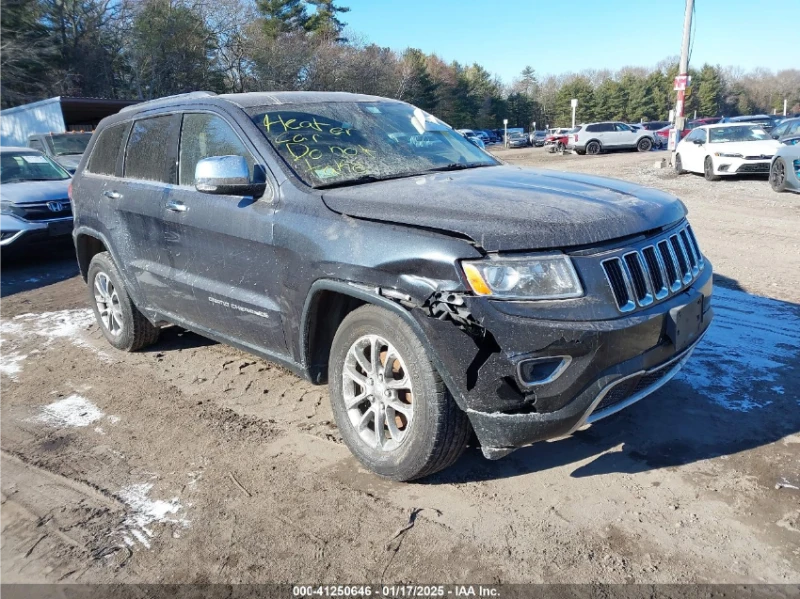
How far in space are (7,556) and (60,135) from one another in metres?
14.0

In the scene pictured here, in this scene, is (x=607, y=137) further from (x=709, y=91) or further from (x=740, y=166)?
(x=709, y=91)

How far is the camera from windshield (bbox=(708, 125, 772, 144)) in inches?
619

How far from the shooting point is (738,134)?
634 inches

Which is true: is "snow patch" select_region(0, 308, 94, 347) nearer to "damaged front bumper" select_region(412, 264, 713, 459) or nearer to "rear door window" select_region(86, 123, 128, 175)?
"rear door window" select_region(86, 123, 128, 175)

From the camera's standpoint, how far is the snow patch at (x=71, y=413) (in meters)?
4.23

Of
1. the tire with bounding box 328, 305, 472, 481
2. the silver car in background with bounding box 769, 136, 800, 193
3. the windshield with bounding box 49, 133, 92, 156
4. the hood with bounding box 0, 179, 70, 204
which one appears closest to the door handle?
the tire with bounding box 328, 305, 472, 481

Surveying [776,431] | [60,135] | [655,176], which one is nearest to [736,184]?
[655,176]

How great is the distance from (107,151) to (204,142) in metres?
1.57

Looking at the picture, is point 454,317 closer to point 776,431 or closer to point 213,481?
point 213,481

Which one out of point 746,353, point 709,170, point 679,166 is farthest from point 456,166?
point 679,166

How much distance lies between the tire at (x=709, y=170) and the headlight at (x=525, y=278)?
15006 mm

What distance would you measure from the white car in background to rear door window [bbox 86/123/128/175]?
46.0ft

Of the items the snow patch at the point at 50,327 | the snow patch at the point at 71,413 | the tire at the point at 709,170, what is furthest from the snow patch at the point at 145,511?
the tire at the point at 709,170

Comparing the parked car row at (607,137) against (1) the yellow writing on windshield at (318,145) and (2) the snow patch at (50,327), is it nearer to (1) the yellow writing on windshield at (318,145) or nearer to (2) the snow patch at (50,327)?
(2) the snow patch at (50,327)
